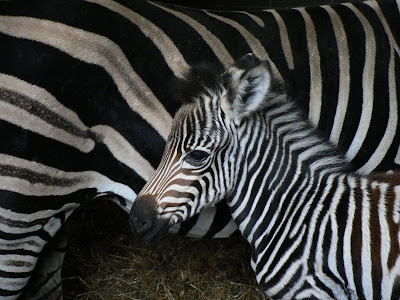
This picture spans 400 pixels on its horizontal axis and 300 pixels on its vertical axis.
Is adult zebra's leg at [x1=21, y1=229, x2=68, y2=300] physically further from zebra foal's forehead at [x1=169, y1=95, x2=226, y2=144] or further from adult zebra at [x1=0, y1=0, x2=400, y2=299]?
zebra foal's forehead at [x1=169, y1=95, x2=226, y2=144]

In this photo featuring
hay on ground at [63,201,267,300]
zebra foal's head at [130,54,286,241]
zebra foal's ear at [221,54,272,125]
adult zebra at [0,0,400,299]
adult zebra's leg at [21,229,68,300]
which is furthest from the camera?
hay on ground at [63,201,267,300]

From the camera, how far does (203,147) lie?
8.79ft

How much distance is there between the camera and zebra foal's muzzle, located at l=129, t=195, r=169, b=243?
2711mm

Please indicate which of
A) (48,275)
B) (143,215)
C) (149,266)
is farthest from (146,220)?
(149,266)

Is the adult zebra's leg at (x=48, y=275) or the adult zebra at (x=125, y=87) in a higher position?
the adult zebra at (x=125, y=87)

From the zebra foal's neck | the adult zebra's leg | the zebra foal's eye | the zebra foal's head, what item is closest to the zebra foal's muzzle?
the zebra foal's head

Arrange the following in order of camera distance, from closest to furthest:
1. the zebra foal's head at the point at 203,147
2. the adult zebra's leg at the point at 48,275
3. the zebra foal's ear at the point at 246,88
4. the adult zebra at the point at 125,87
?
the zebra foal's ear at the point at 246,88, the zebra foal's head at the point at 203,147, the adult zebra at the point at 125,87, the adult zebra's leg at the point at 48,275

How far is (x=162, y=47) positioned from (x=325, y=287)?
1.51 m

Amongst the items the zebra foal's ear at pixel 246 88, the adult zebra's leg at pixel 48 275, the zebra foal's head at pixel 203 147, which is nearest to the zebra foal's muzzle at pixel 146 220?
the zebra foal's head at pixel 203 147

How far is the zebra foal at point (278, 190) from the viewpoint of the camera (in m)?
2.59

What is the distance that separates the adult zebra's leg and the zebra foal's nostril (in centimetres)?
117

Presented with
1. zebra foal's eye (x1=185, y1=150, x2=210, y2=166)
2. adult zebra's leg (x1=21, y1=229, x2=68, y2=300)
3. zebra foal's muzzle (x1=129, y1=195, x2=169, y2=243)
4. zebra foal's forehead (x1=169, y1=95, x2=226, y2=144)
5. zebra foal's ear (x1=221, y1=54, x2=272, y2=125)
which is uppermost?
zebra foal's ear (x1=221, y1=54, x2=272, y2=125)

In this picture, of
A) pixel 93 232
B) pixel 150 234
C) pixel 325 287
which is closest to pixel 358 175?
pixel 325 287

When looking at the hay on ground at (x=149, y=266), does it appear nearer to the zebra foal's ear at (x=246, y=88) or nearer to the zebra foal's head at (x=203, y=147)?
the zebra foal's head at (x=203, y=147)
